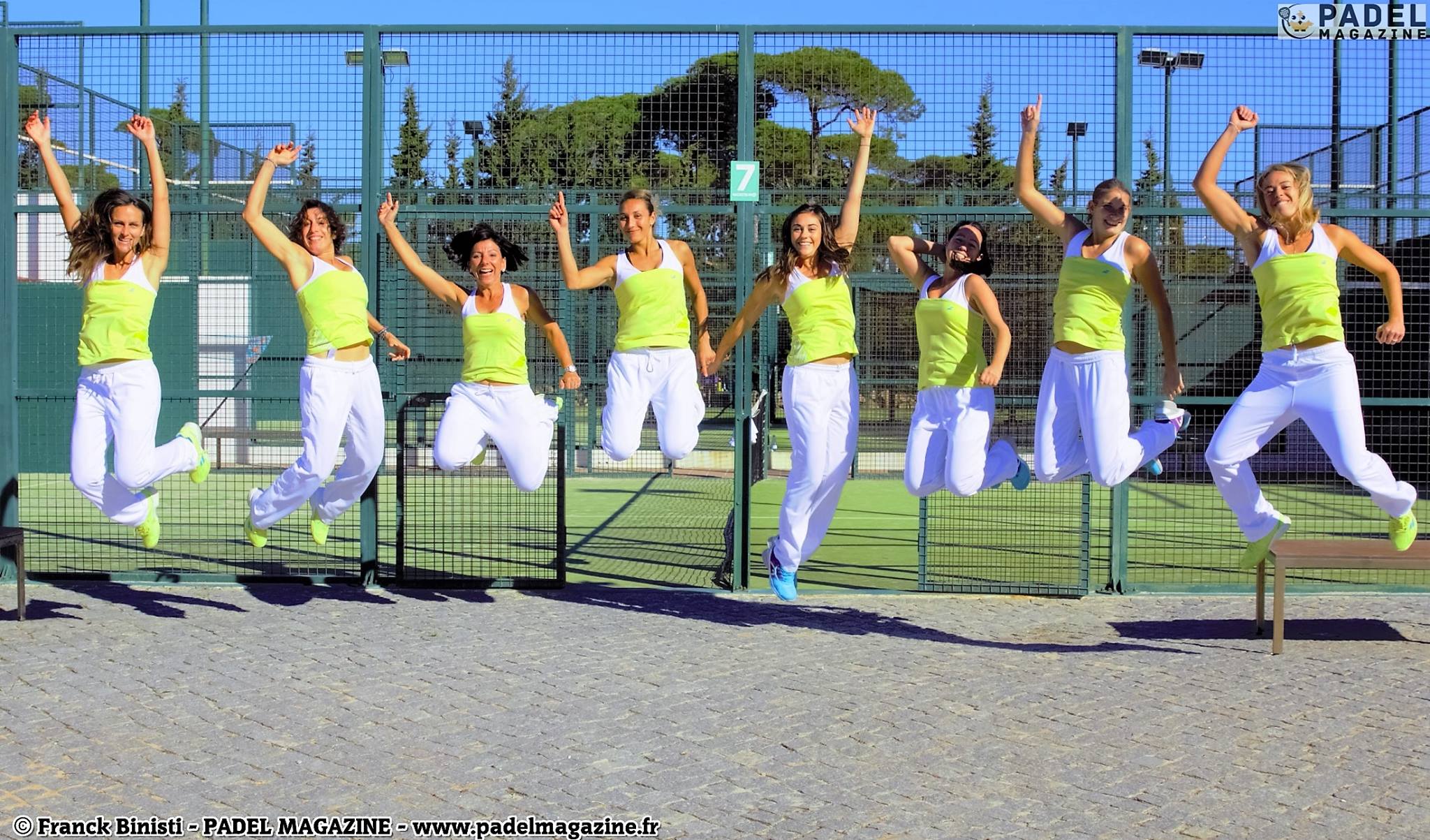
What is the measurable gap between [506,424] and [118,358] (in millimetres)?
2246

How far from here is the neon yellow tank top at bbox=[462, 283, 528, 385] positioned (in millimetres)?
9039

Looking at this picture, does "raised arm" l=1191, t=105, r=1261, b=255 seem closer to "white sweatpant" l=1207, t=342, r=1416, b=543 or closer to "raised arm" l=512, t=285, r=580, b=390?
"white sweatpant" l=1207, t=342, r=1416, b=543

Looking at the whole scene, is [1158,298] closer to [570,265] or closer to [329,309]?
[570,265]

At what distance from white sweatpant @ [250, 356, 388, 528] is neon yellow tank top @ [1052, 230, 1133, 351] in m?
3.98

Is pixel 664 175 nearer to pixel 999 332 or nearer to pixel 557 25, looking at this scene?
pixel 557 25

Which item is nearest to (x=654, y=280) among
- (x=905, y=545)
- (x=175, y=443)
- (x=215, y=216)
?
(x=175, y=443)

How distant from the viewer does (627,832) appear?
536 cm

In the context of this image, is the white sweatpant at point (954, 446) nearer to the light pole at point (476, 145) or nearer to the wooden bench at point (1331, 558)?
the wooden bench at point (1331, 558)

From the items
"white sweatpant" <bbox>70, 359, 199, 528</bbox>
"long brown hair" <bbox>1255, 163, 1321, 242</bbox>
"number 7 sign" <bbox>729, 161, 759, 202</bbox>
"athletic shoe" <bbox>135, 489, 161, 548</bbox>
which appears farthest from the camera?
"number 7 sign" <bbox>729, 161, 759, 202</bbox>

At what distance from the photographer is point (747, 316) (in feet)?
29.0

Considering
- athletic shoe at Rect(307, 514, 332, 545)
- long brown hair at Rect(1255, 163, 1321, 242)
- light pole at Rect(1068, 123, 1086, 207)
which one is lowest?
athletic shoe at Rect(307, 514, 332, 545)

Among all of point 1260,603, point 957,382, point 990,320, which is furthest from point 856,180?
point 1260,603

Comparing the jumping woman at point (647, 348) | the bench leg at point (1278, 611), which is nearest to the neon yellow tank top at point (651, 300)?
the jumping woman at point (647, 348)

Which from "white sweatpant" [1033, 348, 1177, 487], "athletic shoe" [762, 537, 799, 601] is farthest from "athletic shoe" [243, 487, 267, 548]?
"white sweatpant" [1033, 348, 1177, 487]
